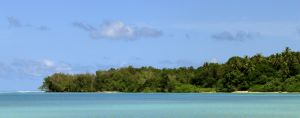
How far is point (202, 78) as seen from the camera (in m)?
133

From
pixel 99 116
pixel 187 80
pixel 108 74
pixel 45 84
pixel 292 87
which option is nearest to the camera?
pixel 99 116

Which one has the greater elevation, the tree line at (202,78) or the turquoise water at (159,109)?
the tree line at (202,78)

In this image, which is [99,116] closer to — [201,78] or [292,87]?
[292,87]

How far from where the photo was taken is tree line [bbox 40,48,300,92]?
12188 cm

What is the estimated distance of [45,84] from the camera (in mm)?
164625

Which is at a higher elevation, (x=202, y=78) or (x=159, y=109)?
(x=202, y=78)

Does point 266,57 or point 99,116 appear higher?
point 266,57

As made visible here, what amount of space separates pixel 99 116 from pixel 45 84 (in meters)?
124

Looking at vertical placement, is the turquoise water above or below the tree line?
below

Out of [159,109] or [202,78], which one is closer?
[159,109]

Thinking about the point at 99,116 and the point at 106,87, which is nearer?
the point at 99,116

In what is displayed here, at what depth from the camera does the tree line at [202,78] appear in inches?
4798

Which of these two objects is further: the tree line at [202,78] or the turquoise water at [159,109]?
the tree line at [202,78]

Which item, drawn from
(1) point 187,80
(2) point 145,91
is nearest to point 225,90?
(1) point 187,80
